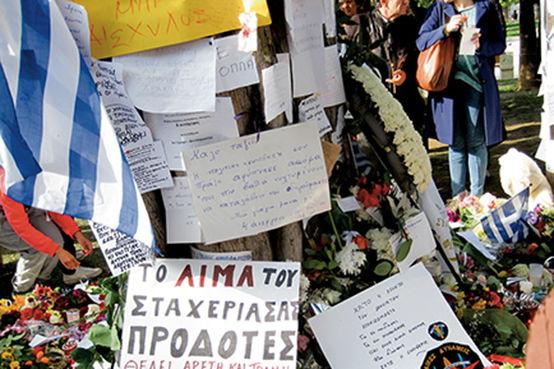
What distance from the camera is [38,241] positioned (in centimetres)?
422

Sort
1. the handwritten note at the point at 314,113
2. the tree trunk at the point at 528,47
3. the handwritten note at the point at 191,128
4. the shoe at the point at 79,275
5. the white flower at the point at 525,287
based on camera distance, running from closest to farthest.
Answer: the handwritten note at the point at 191,128, the handwritten note at the point at 314,113, the white flower at the point at 525,287, the shoe at the point at 79,275, the tree trunk at the point at 528,47

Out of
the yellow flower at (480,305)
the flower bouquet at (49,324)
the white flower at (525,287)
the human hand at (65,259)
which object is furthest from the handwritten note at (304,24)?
the human hand at (65,259)

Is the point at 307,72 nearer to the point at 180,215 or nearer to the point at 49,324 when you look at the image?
the point at 180,215

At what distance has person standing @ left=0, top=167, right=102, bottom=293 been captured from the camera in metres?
4.10

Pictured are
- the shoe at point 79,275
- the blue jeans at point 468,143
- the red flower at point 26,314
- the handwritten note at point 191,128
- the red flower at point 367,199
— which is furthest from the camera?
the shoe at point 79,275

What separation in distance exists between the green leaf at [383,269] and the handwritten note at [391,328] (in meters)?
0.04

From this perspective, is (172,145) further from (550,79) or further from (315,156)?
(550,79)

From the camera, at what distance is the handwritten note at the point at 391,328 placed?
2449mm

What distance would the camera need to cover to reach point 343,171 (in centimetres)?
291

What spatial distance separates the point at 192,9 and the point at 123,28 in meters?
0.22

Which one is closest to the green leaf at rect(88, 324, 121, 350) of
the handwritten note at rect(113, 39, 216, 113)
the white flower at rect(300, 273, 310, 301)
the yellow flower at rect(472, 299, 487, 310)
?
the white flower at rect(300, 273, 310, 301)

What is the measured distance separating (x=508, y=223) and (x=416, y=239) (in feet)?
4.99

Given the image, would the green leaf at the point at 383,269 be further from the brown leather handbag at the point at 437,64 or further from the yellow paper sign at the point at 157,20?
the brown leather handbag at the point at 437,64

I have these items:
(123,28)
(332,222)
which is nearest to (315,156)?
(332,222)
